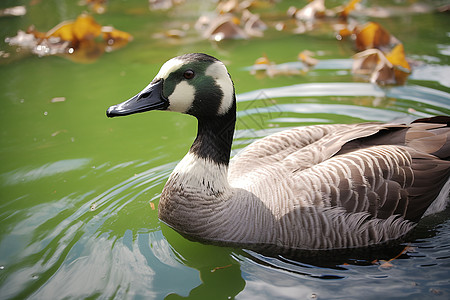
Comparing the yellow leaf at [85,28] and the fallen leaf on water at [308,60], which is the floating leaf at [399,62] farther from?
the yellow leaf at [85,28]

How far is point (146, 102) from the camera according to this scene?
4070mm

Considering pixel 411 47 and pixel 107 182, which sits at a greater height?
pixel 411 47

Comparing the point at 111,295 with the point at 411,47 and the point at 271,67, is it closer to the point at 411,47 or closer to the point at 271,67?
the point at 271,67

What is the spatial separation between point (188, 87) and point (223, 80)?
304 mm

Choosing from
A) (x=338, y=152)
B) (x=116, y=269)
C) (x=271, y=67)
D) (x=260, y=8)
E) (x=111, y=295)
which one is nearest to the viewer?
(x=111, y=295)

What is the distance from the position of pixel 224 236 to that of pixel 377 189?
1402mm

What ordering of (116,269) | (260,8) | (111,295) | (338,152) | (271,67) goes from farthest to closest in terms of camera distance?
(260,8), (271,67), (338,152), (116,269), (111,295)

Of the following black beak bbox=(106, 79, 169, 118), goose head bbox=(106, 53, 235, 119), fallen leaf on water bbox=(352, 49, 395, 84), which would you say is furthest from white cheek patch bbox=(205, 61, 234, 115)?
fallen leaf on water bbox=(352, 49, 395, 84)

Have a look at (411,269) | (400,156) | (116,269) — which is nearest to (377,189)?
(400,156)

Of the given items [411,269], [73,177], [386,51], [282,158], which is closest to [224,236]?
[282,158]

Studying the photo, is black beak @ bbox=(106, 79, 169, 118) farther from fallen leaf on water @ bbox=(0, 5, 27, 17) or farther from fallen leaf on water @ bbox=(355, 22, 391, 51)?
fallen leaf on water @ bbox=(0, 5, 27, 17)

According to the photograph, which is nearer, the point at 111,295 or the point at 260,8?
the point at 111,295

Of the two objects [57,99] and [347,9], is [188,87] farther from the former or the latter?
[347,9]

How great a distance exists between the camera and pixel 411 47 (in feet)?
28.2
